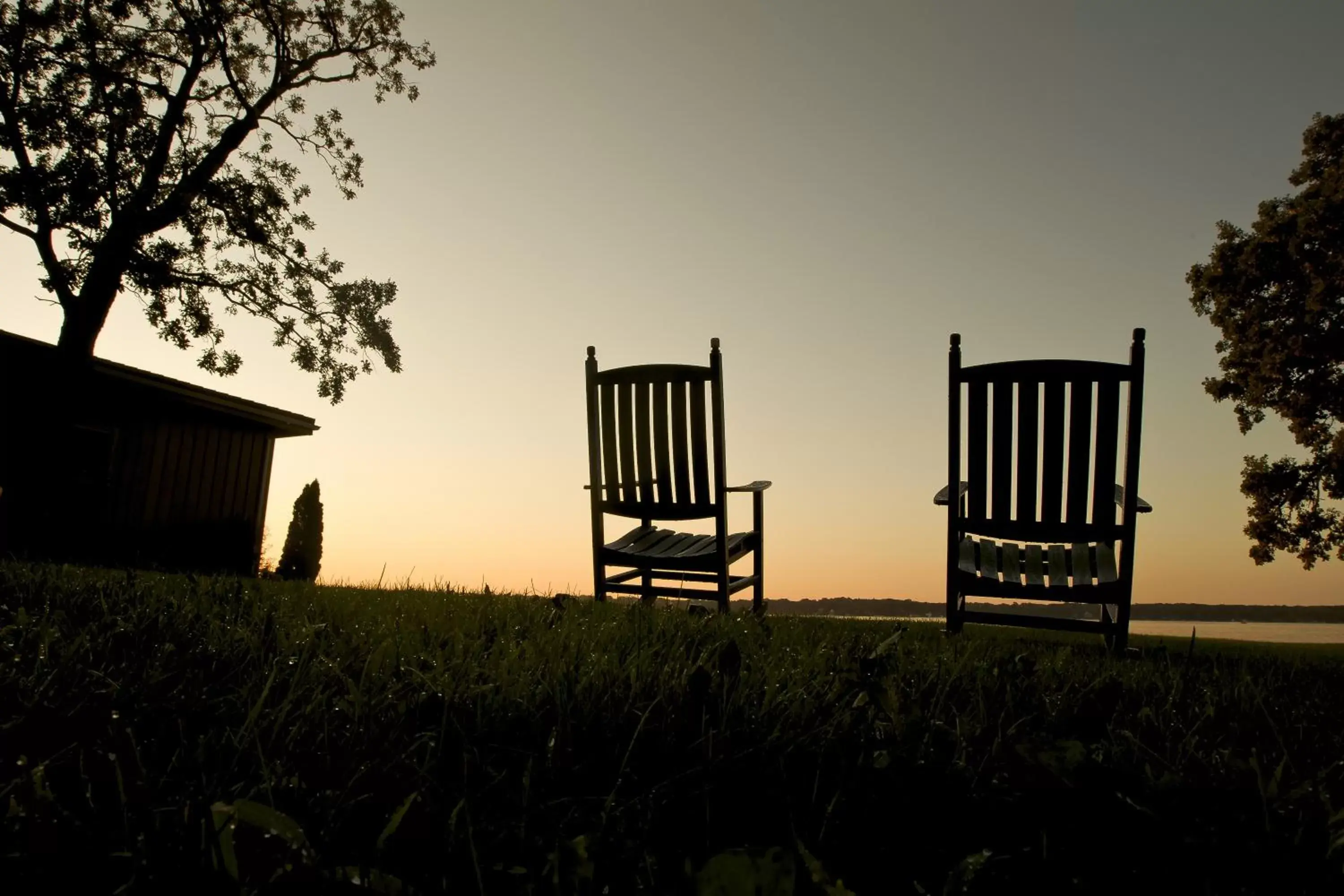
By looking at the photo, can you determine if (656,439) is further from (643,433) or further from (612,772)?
(612,772)

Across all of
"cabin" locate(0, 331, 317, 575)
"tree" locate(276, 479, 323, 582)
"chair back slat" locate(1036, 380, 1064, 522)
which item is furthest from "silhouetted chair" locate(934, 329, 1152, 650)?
"tree" locate(276, 479, 323, 582)

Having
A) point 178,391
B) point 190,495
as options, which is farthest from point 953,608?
point 190,495

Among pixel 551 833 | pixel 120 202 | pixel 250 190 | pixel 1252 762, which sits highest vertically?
pixel 250 190

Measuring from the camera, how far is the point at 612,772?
1176 mm

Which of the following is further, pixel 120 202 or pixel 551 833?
pixel 120 202

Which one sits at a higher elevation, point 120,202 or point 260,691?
point 120,202

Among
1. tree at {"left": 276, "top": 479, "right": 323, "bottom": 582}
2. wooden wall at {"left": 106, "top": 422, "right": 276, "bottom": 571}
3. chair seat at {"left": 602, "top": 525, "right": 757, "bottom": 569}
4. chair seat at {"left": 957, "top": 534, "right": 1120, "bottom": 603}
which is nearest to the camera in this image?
chair seat at {"left": 957, "top": 534, "right": 1120, "bottom": 603}

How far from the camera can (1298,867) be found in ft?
2.83

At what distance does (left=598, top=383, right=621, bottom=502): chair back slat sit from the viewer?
4977 mm

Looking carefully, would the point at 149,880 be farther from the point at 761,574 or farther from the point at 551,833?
the point at 761,574

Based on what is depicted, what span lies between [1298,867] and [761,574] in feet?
14.3

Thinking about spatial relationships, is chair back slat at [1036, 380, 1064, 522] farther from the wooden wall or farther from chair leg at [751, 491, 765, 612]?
the wooden wall

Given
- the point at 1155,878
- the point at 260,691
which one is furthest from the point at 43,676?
the point at 1155,878

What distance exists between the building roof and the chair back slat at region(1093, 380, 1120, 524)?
13.1m
